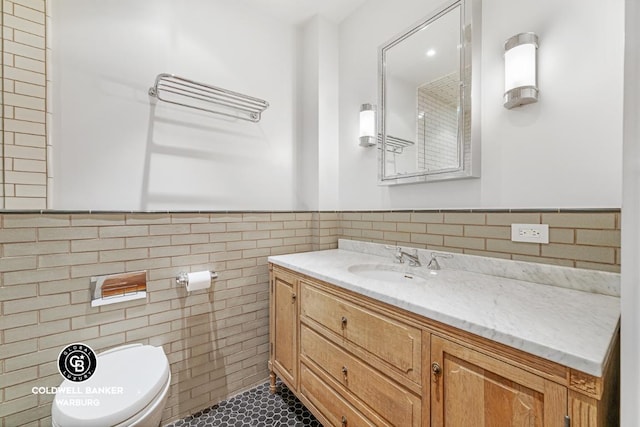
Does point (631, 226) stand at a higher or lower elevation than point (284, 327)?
higher

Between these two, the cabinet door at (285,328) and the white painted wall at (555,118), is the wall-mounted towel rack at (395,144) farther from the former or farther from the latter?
the cabinet door at (285,328)

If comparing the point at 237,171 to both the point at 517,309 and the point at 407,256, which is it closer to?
the point at 407,256

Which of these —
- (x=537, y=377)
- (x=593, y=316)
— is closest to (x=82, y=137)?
(x=537, y=377)

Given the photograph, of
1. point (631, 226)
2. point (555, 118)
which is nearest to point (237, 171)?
point (555, 118)

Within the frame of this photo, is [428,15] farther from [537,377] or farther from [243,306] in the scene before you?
[243,306]

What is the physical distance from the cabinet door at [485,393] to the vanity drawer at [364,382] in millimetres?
111

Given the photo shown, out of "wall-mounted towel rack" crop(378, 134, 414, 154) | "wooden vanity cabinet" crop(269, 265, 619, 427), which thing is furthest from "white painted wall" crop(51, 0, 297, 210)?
"wooden vanity cabinet" crop(269, 265, 619, 427)

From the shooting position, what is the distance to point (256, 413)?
1668mm

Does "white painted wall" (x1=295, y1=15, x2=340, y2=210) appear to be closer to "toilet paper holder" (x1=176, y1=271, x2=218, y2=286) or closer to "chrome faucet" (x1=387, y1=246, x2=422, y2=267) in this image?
"chrome faucet" (x1=387, y1=246, x2=422, y2=267)

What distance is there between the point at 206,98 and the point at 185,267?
109cm

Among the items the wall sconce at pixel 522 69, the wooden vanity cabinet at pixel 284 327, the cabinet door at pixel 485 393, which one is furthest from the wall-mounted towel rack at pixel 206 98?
the cabinet door at pixel 485 393

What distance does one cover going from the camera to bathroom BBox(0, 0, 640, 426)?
1.09 metres

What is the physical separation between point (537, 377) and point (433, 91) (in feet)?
4.73

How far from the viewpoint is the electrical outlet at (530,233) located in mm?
1173
